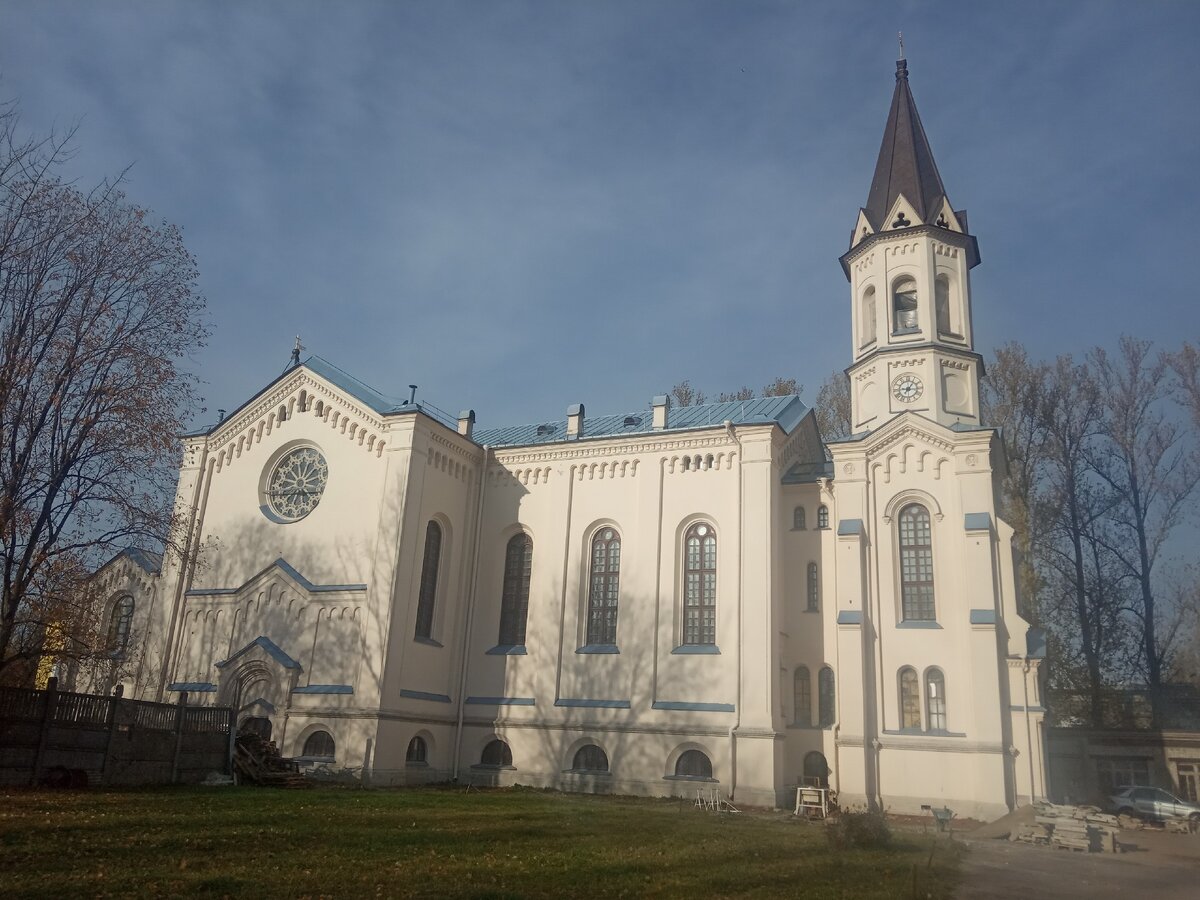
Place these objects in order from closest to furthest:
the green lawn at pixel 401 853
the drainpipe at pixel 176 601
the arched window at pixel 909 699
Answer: the green lawn at pixel 401 853 < the arched window at pixel 909 699 < the drainpipe at pixel 176 601

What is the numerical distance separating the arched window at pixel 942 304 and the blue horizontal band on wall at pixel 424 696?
20.3m

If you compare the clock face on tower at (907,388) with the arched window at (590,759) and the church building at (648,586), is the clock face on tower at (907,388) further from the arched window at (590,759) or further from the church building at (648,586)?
the arched window at (590,759)

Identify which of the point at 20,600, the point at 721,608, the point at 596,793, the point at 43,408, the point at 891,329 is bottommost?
the point at 596,793

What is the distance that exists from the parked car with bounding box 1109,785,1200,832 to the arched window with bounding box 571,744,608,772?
1690 cm

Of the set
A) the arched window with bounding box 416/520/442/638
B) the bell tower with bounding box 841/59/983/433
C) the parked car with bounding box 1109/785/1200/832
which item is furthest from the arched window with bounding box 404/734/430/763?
the parked car with bounding box 1109/785/1200/832

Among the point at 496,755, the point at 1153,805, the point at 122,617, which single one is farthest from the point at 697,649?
the point at 122,617

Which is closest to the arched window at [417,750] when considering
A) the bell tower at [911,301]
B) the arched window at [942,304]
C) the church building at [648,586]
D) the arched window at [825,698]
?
the church building at [648,586]

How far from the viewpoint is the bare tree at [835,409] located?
141ft

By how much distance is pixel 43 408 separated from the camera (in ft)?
62.6

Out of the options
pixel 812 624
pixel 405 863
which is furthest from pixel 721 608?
pixel 405 863

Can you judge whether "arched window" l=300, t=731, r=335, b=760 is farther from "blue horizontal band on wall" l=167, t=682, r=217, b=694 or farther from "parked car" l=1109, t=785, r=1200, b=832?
"parked car" l=1109, t=785, r=1200, b=832

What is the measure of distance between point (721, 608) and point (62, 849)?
1909 centimetres

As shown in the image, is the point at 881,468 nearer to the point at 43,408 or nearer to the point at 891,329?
the point at 891,329

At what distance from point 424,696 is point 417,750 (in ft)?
A: 5.45
